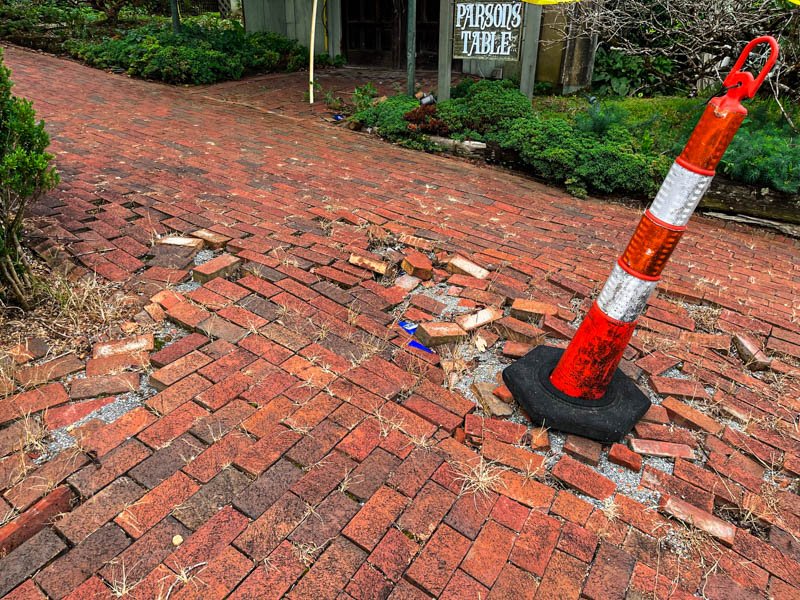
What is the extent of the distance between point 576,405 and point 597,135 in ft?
13.5

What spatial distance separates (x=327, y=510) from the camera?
170 cm

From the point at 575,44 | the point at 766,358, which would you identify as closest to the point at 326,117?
the point at 575,44

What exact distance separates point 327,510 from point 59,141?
493cm

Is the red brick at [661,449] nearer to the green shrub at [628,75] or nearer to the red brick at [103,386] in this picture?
the red brick at [103,386]

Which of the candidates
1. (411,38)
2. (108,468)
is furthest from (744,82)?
(411,38)

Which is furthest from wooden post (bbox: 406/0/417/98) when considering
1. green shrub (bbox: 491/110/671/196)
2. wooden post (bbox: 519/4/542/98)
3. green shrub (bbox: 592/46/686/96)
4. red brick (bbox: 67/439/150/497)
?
red brick (bbox: 67/439/150/497)

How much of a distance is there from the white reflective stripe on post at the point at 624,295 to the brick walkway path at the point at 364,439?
1.76 feet

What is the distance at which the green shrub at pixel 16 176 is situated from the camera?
2342 mm

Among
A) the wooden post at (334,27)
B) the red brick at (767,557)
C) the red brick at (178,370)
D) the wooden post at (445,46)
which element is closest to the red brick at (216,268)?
the red brick at (178,370)

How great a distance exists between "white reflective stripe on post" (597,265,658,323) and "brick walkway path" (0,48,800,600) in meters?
0.54

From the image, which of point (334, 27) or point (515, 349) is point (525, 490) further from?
point (334, 27)

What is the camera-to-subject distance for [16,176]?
233 cm

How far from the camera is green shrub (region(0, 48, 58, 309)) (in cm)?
234

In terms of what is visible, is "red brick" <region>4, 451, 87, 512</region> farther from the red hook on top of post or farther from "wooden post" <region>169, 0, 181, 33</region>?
"wooden post" <region>169, 0, 181, 33</region>
